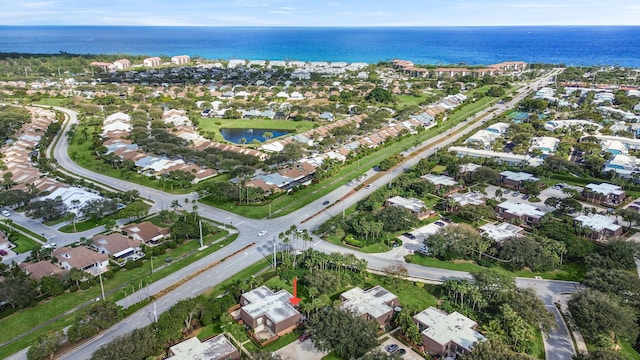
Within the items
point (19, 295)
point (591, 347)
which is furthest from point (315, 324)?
point (19, 295)

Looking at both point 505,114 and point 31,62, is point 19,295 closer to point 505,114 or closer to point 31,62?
point 505,114

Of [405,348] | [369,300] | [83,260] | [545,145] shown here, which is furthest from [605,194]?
[83,260]

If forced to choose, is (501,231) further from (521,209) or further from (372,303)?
(372,303)

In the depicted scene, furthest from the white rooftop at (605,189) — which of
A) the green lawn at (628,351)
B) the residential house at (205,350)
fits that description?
the residential house at (205,350)

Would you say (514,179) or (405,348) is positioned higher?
(514,179)

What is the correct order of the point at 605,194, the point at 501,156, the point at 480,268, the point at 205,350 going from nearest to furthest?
the point at 205,350 → the point at 480,268 → the point at 605,194 → the point at 501,156

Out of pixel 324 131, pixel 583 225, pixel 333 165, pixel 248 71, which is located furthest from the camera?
pixel 248 71
